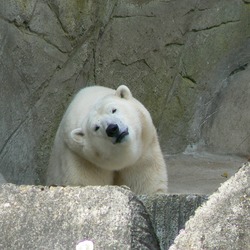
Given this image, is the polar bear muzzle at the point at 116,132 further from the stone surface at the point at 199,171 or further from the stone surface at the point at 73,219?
the stone surface at the point at 73,219

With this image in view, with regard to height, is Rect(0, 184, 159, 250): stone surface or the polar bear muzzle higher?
Rect(0, 184, 159, 250): stone surface

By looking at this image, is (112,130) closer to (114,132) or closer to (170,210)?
(114,132)

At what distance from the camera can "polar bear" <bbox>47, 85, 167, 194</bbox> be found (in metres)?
5.57

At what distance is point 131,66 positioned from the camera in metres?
8.00

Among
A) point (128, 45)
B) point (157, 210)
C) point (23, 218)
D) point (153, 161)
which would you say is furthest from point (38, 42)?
point (23, 218)

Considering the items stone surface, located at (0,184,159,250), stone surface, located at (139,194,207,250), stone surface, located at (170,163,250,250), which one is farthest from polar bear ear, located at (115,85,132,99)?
stone surface, located at (170,163,250,250)

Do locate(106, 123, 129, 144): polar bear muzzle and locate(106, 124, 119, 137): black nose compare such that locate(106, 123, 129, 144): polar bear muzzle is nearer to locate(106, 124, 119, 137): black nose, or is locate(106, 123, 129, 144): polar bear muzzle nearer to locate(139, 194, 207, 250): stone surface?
locate(106, 124, 119, 137): black nose

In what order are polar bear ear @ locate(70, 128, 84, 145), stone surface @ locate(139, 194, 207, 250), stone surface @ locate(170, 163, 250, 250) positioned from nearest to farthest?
1. stone surface @ locate(170, 163, 250, 250)
2. stone surface @ locate(139, 194, 207, 250)
3. polar bear ear @ locate(70, 128, 84, 145)

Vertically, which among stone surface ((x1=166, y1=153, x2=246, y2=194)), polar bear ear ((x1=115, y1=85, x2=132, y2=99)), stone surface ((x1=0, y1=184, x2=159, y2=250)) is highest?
polar bear ear ((x1=115, y1=85, x2=132, y2=99))

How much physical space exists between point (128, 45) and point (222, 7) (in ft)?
3.36

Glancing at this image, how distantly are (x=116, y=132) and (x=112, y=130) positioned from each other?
0.09ft

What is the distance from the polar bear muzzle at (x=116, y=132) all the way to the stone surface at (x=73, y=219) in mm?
1830

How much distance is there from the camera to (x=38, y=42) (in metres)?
7.13

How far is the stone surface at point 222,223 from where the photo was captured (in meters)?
3.16
